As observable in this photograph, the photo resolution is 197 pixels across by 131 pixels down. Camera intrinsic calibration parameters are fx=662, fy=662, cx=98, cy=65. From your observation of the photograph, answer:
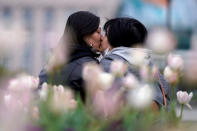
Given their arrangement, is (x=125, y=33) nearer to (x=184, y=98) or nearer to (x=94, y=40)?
(x=94, y=40)

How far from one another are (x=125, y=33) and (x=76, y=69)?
27cm

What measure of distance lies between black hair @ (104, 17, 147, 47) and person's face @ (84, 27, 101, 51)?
93 millimetres

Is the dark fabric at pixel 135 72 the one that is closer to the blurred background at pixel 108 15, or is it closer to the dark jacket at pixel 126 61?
the dark jacket at pixel 126 61

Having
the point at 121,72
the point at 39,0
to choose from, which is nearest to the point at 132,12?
the point at 39,0

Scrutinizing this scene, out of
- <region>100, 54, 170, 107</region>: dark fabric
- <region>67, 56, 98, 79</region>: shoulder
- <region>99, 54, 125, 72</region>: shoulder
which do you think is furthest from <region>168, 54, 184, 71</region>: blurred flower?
<region>67, 56, 98, 79</region>: shoulder

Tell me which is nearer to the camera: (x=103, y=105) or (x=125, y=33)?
(x=103, y=105)

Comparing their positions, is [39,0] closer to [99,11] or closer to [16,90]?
[99,11]

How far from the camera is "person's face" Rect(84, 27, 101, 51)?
302 cm

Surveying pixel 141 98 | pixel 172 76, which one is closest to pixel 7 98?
pixel 141 98

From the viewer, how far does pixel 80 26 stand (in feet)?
9.80

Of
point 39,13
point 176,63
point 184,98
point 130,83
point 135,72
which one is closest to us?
point 130,83

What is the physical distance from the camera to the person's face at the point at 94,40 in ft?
9.89

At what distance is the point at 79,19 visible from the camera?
9.82 feet

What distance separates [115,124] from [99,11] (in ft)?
31.5
